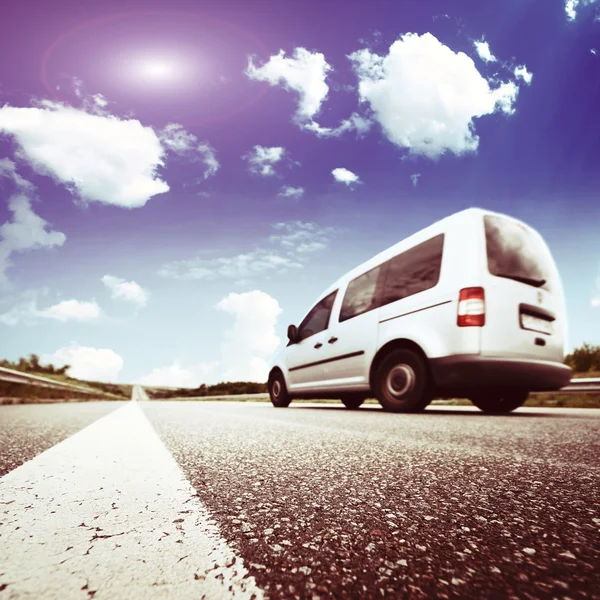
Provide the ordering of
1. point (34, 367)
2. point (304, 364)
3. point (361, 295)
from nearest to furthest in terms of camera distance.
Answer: point (361, 295) < point (304, 364) < point (34, 367)

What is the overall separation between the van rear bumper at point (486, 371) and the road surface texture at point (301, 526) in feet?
9.18

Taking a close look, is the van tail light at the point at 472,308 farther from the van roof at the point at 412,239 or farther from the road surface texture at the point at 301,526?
the road surface texture at the point at 301,526

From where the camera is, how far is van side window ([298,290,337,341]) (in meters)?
7.85

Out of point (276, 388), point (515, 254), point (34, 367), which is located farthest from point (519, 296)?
point (34, 367)

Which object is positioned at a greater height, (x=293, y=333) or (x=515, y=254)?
(x=515, y=254)

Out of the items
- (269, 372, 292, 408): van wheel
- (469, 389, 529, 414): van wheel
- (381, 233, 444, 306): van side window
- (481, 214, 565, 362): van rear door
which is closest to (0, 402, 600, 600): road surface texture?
(481, 214, 565, 362): van rear door

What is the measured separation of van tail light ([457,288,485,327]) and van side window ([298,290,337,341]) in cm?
295

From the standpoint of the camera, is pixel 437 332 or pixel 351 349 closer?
pixel 437 332

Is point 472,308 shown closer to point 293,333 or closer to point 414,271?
point 414,271

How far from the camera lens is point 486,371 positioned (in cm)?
498

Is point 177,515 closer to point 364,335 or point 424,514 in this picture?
point 424,514

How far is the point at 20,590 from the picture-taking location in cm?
76

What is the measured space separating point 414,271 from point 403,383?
4.87 ft

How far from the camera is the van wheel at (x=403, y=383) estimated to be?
218 inches
